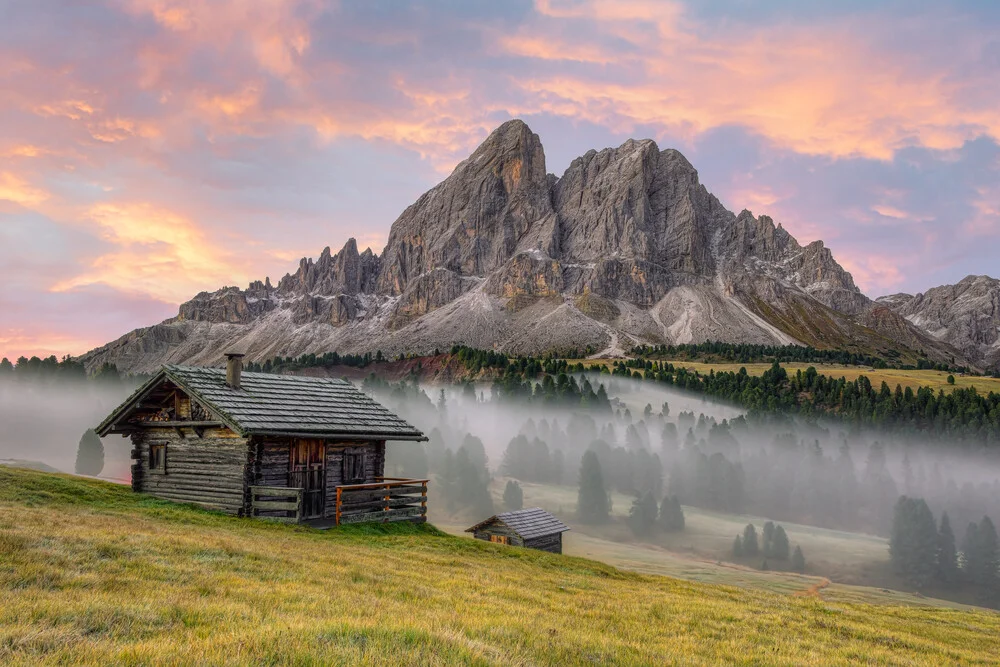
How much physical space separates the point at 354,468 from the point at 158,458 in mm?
→ 9705

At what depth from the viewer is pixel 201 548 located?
17.2 meters

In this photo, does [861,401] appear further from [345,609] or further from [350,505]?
[345,609]

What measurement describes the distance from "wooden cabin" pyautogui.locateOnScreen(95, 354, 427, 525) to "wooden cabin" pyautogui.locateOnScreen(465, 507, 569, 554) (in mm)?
16671

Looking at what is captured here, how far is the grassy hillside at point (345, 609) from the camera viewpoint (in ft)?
27.4

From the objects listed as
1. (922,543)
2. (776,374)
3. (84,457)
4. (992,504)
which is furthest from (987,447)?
(84,457)

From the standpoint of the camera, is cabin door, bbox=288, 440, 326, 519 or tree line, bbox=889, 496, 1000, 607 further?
tree line, bbox=889, 496, 1000, 607

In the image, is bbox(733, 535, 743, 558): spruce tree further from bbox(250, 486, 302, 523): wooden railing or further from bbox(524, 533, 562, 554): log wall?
bbox(250, 486, 302, 523): wooden railing

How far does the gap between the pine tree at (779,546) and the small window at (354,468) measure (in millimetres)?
74874

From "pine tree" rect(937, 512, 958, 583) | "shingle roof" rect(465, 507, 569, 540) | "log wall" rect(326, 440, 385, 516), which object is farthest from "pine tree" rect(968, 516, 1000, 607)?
"log wall" rect(326, 440, 385, 516)

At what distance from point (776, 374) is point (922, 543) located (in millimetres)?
105179

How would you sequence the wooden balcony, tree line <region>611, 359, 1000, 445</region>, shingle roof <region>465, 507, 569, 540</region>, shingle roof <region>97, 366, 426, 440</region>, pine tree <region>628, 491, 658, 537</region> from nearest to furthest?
1. the wooden balcony
2. shingle roof <region>97, 366, 426, 440</region>
3. shingle roof <region>465, 507, 569, 540</region>
4. pine tree <region>628, 491, 658, 537</region>
5. tree line <region>611, 359, 1000, 445</region>

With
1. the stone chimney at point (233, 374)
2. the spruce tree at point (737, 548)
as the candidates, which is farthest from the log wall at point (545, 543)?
the spruce tree at point (737, 548)

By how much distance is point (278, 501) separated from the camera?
3056 cm

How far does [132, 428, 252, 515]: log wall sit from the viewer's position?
1175 inches
